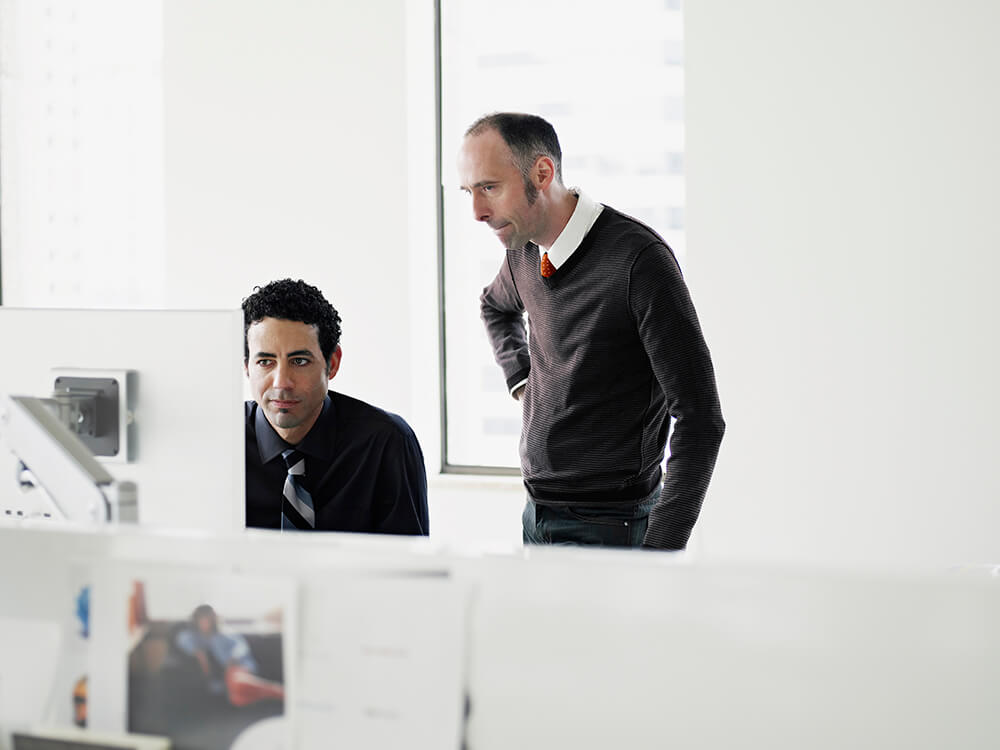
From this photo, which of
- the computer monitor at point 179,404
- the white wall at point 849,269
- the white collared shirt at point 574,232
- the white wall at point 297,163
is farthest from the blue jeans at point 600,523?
the white wall at point 297,163

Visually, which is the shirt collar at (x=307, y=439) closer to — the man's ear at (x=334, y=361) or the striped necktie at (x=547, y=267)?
the man's ear at (x=334, y=361)

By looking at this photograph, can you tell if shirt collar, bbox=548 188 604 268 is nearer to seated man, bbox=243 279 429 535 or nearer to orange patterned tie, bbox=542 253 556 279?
orange patterned tie, bbox=542 253 556 279

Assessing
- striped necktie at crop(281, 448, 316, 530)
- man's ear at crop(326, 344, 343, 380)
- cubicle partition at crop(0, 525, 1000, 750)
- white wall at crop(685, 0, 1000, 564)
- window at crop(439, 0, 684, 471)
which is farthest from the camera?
window at crop(439, 0, 684, 471)

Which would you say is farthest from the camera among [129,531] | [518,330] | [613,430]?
[518,330]

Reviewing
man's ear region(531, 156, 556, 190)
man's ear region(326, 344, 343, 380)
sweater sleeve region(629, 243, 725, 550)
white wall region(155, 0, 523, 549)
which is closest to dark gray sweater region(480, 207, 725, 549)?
sweater sleeve region(629, 243, 725, 550)

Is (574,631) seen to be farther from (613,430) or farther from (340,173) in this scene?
(340,173)

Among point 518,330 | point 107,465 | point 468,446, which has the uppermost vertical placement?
point 518,330

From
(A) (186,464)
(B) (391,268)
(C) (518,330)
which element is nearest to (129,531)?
(A) (186,464)

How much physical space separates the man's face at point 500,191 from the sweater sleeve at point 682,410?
32 cm

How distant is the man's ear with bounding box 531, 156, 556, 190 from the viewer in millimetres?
2076

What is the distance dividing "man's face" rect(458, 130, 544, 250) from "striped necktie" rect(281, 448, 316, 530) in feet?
2.00

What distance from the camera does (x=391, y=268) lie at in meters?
3.45

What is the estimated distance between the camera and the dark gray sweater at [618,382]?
185cm

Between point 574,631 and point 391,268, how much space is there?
2701 mm
